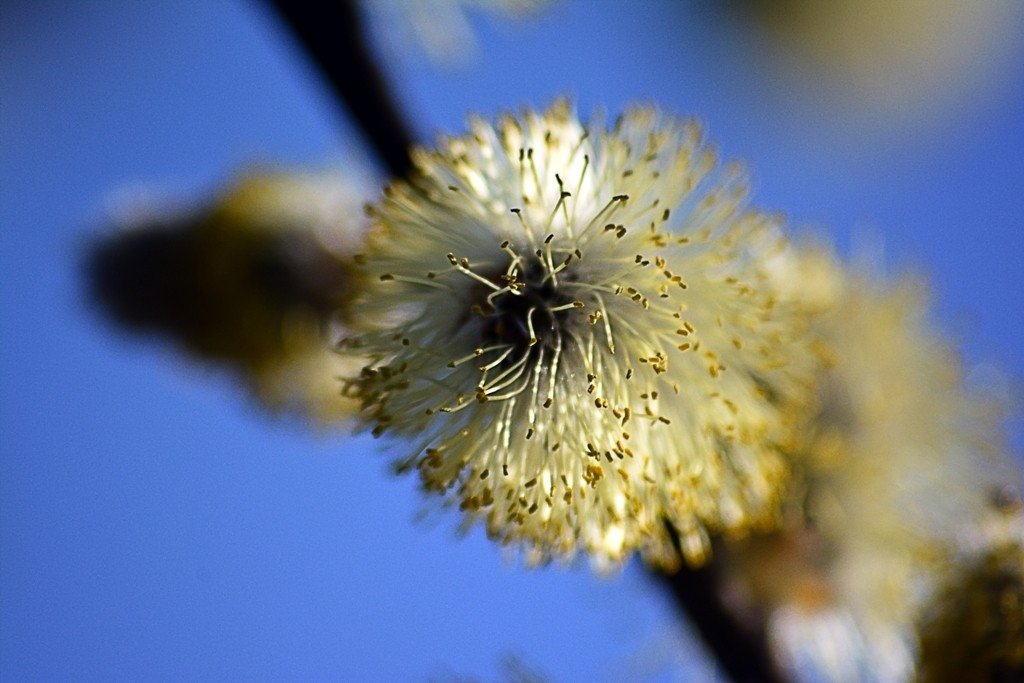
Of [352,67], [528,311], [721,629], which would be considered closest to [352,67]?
[352,67]

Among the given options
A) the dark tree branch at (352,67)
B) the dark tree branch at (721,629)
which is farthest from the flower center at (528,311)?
the dark tree branch at (721,629)

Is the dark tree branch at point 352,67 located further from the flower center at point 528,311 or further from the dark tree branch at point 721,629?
the dark tree branch at point 721,629

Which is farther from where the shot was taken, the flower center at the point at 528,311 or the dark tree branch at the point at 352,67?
the dark tree branch at the point at 352,67

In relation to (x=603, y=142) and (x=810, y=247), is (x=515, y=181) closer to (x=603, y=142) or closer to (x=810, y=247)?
(x=603, y=142)

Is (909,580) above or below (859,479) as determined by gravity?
below

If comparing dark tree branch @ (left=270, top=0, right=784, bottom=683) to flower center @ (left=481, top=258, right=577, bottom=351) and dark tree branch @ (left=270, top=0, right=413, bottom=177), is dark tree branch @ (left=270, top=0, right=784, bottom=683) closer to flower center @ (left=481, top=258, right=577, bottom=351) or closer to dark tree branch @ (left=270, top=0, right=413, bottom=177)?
dark tree branch @ (left=270, top=0, right=413, bottom=177)

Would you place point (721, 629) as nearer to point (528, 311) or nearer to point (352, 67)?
point (528, 311)

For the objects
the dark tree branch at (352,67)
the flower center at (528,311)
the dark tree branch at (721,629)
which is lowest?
the dark tree branch at (721,629)

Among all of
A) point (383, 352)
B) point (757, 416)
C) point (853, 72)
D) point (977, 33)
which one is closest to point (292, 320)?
point (383, 352)

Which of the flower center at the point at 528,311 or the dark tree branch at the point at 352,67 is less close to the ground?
the dark tree branch at the point at 352,67

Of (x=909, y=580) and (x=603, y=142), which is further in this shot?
(x=909, y=580)
